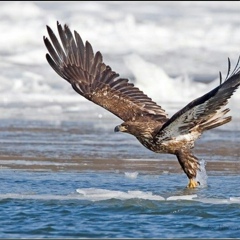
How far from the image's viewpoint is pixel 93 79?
10.1m

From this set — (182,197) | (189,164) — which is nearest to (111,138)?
(189,164)

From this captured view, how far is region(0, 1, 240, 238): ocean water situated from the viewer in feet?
23.2

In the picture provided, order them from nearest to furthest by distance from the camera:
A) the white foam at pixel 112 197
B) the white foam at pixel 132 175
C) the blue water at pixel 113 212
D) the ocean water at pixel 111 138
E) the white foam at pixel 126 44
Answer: the blue water at pixel 113 212 < the ocean water at pixel 111 138 < the white foam at pixel 112 197 < the white foam at pixel 132 175 < the white foam at pixel 126 44

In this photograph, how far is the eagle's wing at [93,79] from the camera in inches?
377

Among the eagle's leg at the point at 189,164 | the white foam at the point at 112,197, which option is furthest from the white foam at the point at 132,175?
the white foam at the point at 112,197

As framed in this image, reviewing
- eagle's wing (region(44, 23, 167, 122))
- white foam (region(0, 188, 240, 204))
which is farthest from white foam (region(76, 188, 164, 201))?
eagle's wing (region(44, 23, 167, 122))

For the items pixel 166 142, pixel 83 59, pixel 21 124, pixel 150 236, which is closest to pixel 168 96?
pixel 21 124

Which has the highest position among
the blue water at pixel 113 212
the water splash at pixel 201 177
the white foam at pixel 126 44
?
the white foam at pixel 126 44

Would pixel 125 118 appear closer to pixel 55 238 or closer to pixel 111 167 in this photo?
pixel 111 167

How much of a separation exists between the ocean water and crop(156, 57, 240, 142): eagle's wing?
16.8 inches

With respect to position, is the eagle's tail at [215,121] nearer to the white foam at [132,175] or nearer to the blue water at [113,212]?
the blue water at [113,212]

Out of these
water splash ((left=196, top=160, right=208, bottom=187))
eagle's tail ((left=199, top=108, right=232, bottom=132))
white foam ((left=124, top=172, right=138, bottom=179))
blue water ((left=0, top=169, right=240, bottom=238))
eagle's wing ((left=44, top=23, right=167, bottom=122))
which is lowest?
blue water ((left=0, top=169, right=240, bottom=238))

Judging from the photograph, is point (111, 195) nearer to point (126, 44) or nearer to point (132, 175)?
point (132, 175)

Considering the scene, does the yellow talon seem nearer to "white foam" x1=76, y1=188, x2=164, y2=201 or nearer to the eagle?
the eagle
